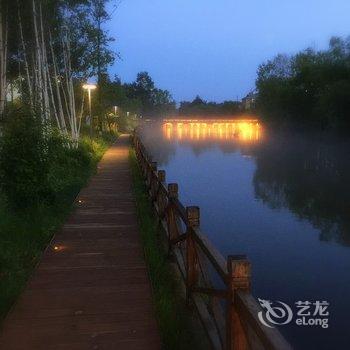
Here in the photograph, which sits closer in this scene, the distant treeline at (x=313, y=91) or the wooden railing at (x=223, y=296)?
the wooden railing at (x=223, y=296)

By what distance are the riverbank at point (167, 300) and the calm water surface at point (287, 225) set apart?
2.10m

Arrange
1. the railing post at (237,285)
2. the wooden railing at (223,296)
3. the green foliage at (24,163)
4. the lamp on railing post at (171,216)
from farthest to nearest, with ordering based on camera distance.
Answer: the green foliage at (24,163)
the lamp on railing post at (171,216)
the railing post at (237,285)
the wooden railing at (223,296)

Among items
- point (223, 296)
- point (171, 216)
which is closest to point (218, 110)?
point (171, 216)

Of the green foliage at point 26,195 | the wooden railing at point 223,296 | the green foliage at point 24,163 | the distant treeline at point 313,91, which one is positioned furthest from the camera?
the distant treeline at point 313,91

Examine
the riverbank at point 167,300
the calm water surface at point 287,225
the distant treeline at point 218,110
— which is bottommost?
the distant treeline at point 218,110

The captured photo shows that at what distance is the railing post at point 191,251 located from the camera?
17.6ft

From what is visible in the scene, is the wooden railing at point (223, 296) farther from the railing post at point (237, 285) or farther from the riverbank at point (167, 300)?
the riverbank at point (167, 300)

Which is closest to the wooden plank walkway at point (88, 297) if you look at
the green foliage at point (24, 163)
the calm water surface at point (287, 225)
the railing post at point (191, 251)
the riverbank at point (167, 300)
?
the riverbank at point (167, 300)

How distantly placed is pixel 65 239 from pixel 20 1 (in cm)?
893

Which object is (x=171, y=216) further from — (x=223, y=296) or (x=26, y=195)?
(x=26, y=195)

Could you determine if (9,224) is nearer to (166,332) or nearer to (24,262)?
(24,262)

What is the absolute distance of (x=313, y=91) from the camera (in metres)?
59.6

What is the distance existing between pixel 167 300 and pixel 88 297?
963mm

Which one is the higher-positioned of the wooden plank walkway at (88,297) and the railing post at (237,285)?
the railing post at (237,285)
